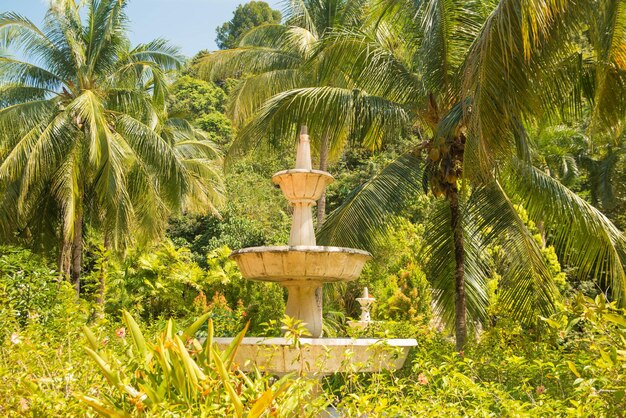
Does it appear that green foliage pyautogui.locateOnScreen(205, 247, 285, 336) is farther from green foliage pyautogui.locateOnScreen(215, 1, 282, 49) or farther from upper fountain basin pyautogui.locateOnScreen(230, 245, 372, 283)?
green foliage pyautogui.locateOnScreen(215, 1, 282, 49)

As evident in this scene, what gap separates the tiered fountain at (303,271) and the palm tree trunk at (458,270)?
2.26 m

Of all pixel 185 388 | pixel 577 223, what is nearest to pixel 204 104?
pixel 577 223

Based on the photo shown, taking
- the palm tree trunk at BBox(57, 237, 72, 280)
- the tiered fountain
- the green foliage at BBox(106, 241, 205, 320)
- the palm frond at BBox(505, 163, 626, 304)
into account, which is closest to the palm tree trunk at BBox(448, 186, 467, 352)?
the palm frond at BBox(505, 163, 626, 304)

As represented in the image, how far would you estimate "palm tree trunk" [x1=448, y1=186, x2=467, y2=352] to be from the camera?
9336 millimetres

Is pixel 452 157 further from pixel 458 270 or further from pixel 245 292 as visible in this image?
pixel 245 292

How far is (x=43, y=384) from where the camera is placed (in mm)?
4441

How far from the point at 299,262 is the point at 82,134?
9.10 meters

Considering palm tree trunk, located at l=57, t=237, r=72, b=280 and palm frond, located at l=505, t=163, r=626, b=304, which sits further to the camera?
palm tree trunk, located at l=57, t=237, r=72, b=280

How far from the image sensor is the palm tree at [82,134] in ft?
45.7

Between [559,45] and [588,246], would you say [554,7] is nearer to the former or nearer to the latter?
[559,45]

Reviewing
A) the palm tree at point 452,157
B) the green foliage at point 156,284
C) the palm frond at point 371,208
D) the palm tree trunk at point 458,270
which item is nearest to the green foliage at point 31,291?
the palm tree at point 452,157

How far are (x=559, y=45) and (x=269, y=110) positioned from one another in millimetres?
3968

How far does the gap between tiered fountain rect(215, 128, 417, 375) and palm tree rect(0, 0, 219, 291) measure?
6828mm

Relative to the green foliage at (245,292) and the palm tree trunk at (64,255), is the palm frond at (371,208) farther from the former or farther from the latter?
the palm tree trunk at (64,255)
